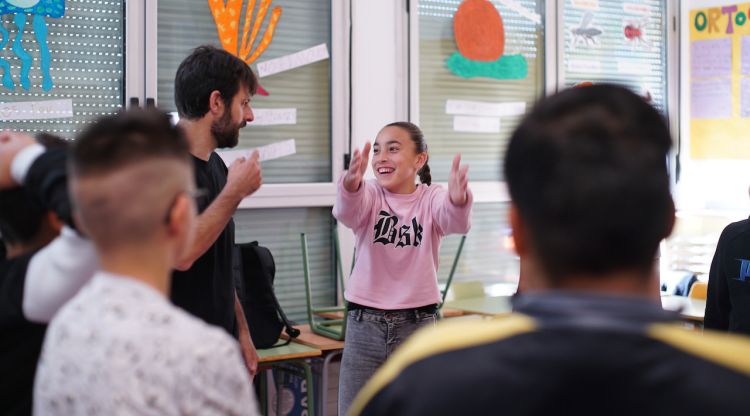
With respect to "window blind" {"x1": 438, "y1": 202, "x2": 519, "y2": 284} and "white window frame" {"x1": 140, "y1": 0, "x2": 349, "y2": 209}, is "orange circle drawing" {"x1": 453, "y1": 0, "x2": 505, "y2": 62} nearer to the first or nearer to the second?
"white window frame" {"x1": 140, "y1": 0, "x2": 349, "y2": 209}

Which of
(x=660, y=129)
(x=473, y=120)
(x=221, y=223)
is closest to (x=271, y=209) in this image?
(x=473, y=120)

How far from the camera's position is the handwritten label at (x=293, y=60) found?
4383 millimetres

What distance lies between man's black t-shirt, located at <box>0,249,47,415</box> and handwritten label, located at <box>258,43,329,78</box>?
305cm

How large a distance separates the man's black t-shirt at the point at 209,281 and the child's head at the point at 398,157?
0.95 metres

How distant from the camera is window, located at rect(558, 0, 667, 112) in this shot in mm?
5469

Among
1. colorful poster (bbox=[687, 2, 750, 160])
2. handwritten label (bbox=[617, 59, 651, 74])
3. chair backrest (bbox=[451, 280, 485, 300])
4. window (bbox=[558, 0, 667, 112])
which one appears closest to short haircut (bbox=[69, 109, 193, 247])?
chair backrest (bbox=[451, 280, 485, 300])

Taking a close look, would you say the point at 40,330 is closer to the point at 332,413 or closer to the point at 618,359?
the point at 618,359

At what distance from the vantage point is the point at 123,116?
1.20 metres

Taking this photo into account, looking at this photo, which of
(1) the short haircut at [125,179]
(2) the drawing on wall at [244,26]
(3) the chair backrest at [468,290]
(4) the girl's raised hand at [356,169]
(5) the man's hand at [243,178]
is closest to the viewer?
(1) the short haircut at [125,179]

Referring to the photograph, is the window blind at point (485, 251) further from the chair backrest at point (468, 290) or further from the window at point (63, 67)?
the window at point (63, 67)

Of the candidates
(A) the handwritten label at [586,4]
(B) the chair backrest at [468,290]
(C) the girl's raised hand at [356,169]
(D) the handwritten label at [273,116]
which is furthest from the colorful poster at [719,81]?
(C) the girl's raised hand at [356,169]

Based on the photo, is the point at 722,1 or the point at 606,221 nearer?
the point at 606,221

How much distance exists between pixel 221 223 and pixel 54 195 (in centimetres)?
83

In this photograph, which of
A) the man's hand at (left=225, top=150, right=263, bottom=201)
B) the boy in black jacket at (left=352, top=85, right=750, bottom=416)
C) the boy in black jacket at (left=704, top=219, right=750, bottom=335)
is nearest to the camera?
the boy in black jacket at (left=352, top=85, right=750, bottom=416)
